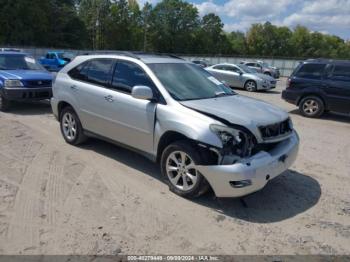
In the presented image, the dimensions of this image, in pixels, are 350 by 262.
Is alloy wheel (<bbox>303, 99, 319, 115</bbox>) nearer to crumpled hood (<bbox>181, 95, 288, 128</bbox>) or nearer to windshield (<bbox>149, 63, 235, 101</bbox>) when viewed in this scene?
windshield (<bbox>149, 63, 235, 101</bbox>)

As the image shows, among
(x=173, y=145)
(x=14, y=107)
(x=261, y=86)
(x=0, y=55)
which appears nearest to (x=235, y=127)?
(x=173, y=145)

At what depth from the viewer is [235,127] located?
163 inches

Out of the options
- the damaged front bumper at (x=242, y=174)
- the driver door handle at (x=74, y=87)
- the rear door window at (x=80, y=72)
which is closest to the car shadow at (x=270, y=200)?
the damaged front bumper at (x=242, y=174)

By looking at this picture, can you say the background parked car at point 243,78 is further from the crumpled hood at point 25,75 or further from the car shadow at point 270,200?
the car shadow at point 270,200

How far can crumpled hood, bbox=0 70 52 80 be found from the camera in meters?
9.39

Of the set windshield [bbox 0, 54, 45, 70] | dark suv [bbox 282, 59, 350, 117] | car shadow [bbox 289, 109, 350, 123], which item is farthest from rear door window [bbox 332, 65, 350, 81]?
windshield [bbox 0, 54, 45, 70]

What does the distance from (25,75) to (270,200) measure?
7.77 metres

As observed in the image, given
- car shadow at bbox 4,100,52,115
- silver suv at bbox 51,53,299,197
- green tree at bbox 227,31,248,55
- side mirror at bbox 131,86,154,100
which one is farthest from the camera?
green tree at bbox 227,31,248,55

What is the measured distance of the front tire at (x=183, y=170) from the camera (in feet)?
14.1

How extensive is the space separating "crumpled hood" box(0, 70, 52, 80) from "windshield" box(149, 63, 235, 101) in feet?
18.4

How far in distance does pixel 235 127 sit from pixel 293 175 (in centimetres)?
200

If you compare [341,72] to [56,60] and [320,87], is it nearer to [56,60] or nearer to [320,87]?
[320,87]

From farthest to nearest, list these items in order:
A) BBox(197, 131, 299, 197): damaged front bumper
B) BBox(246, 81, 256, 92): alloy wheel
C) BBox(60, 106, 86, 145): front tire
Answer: BBox(246, 81, 256, 92): alloy wheel → BBox(60, 106, 86, 145): front tire → BBox(197, 131, 299, 197): damaged front bumper

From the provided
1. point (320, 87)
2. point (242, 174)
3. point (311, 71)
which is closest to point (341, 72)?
point (320, 87)
